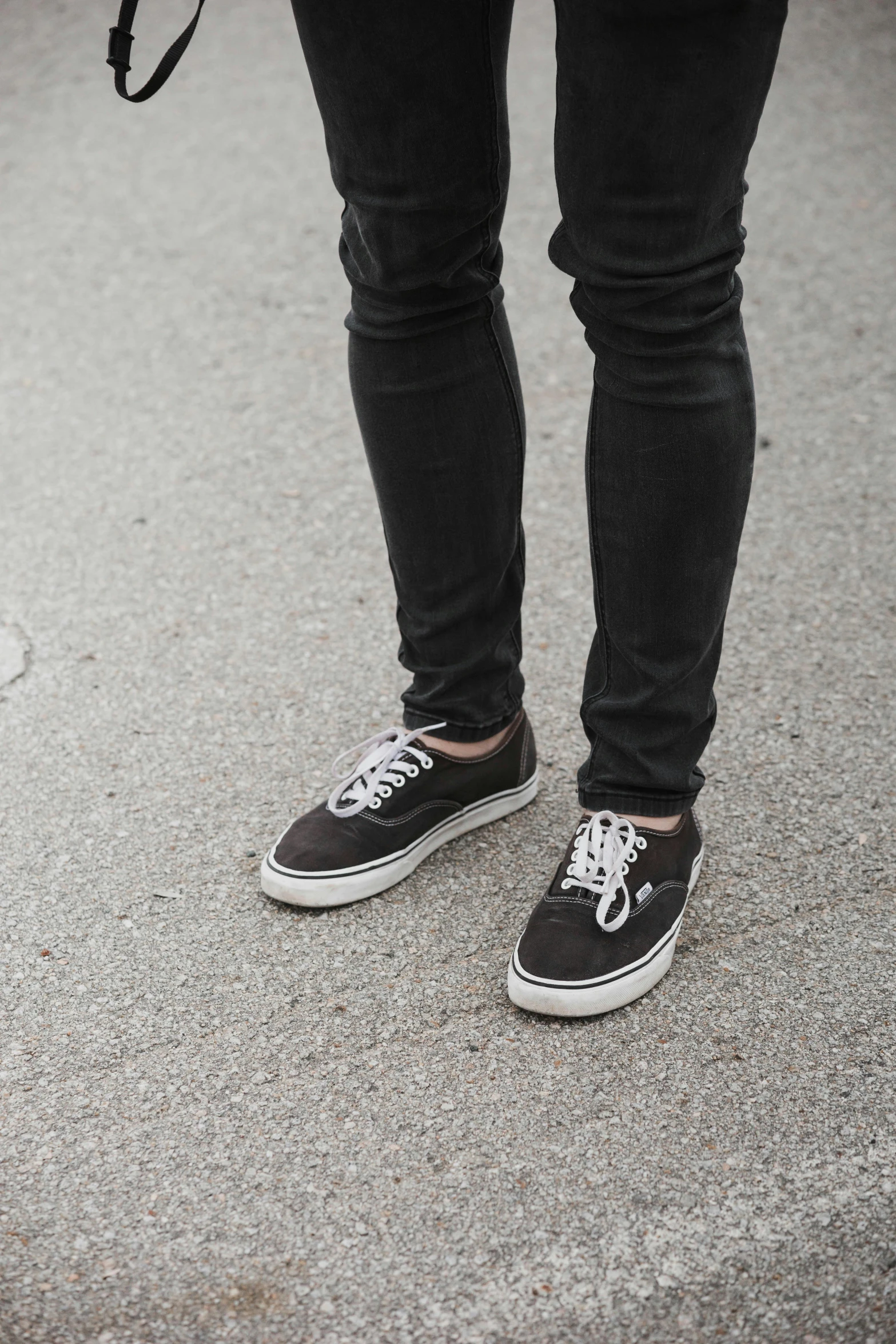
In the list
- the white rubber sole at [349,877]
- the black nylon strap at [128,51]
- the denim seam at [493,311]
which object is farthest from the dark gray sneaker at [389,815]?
the black nylon strap at [128,51]

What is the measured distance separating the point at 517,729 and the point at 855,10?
406 cm

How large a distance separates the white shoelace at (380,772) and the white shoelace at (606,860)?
22 centimetres

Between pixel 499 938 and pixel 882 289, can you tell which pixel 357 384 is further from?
pixel 882 289

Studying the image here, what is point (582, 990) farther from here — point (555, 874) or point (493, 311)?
point (493, 311)

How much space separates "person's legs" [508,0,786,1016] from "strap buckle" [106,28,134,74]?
15.9 inches

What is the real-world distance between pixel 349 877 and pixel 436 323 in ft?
1.94

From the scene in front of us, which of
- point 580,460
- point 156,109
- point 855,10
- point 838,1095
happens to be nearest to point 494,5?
point 838,1095

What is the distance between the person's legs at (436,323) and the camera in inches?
42.5

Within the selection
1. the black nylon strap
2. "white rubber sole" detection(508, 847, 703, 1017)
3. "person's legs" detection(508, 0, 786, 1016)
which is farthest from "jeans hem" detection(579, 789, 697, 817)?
the black nylon strap

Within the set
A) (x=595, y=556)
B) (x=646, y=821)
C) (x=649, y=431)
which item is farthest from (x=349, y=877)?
(x=649, y=431)

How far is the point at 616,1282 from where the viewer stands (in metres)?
0.96

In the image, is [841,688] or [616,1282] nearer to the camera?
[616,1282]

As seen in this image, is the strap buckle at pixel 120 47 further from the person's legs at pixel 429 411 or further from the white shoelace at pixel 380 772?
the white shoelace at pixel 380 772

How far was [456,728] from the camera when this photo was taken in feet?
4.62
